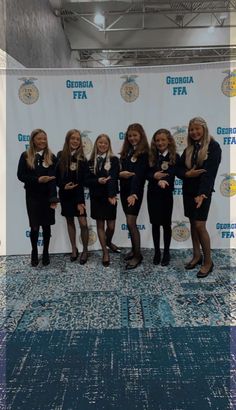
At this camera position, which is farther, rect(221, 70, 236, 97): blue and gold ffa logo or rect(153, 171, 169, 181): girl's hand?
rect(221, 70, 236, 97): blue and gold ffa logo

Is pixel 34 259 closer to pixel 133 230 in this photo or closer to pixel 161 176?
pixel 133 230

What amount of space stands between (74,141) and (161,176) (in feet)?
2.76

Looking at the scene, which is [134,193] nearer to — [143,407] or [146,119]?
[146,119]

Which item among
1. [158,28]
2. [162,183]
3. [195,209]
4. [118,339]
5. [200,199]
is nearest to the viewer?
[118,339]

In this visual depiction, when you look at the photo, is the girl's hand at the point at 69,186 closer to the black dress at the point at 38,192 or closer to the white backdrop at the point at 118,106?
the black dress at the point at 38,192

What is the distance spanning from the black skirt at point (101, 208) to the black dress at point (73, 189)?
11cm

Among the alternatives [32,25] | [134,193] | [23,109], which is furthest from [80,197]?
[32,25]

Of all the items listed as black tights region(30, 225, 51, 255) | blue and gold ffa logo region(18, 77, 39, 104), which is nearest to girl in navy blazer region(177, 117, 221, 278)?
black tights region(30, 225, 51, 255)

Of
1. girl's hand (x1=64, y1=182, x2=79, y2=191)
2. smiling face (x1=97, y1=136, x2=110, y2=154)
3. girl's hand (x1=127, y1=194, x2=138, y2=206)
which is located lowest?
girl's hand (x1=127, y1=194, x2=138, y2=206)

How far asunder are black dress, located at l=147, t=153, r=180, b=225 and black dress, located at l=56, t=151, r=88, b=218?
614mm

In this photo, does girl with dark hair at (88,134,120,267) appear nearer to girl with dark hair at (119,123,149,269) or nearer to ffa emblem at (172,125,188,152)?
girl with dark hair at (119,123,149,269)

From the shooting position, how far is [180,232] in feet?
12.6

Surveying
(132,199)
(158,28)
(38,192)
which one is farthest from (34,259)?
(158,28)

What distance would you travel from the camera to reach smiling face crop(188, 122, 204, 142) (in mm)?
2926
